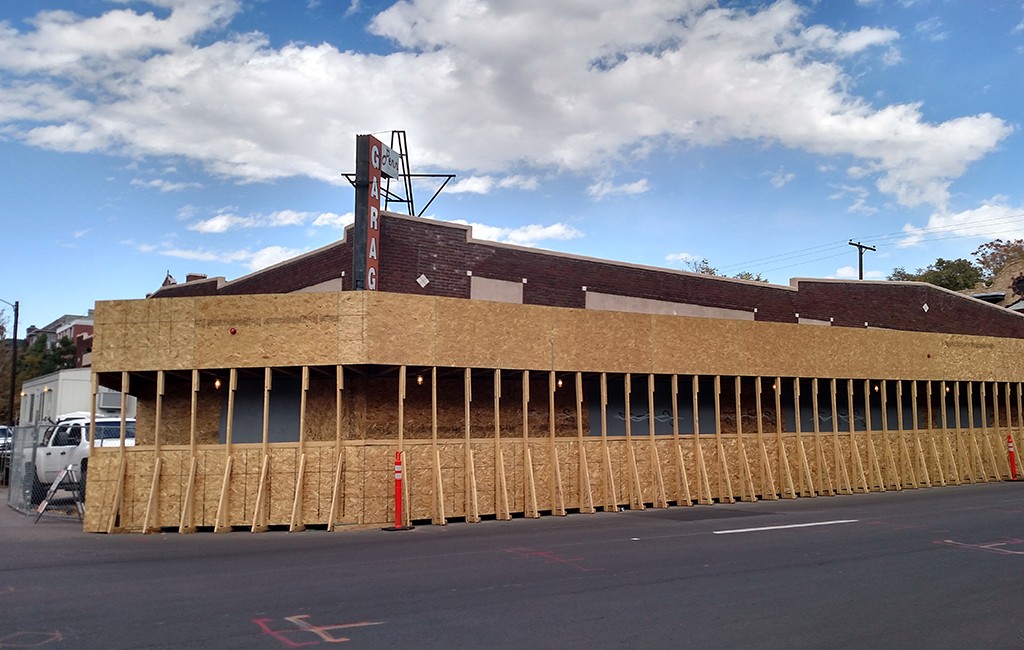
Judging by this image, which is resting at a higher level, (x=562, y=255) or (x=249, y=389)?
(x=562, y=255)

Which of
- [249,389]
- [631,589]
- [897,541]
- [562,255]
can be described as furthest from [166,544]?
[562,255]

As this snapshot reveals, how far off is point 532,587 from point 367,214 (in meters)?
13.1

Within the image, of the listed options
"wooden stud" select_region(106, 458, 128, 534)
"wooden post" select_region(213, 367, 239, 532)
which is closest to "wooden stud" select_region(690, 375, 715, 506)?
"wooden post" select_region(213, 367, 239, 532)

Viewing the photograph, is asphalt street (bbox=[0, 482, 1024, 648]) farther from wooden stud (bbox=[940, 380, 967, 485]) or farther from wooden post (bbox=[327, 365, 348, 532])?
wooden stud (bbox=[940, 380, 967, 485])

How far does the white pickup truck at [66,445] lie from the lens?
70.8 feet

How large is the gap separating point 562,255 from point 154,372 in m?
12.2

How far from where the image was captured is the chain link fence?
19.8 m

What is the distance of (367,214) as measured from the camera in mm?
20609

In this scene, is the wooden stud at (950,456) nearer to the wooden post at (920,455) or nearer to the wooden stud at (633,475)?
the wooden post at (920,455)

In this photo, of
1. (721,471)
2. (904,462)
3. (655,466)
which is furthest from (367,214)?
(904,462)

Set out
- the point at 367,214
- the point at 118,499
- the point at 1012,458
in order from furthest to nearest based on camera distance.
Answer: the point at 1012,458 → the point at 367,214 → the point at 118,499

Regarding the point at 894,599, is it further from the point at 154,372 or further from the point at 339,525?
the point at 154,372

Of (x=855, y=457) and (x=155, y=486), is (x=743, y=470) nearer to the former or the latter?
(x=855, y=457)

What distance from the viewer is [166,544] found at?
558 inches
